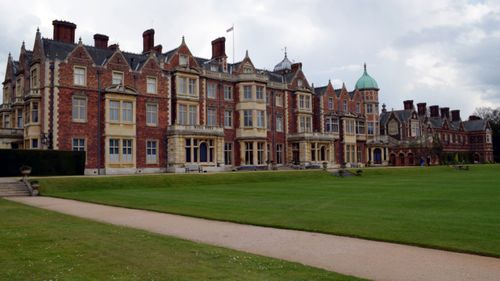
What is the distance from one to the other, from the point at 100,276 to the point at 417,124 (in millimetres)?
77103

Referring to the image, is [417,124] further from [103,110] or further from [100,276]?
[100,276]

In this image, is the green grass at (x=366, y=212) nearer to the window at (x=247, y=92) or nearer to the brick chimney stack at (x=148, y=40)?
the brick chimney stack at (x=148, y=40)

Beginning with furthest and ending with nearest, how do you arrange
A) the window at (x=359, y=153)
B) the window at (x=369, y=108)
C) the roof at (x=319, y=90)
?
the window at (x=369, y=108) < the window at (x=359, y=153) < the roof at (x=319, y=90)

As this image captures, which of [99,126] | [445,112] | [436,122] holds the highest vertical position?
[445,112]

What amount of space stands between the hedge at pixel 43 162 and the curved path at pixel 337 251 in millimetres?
19792

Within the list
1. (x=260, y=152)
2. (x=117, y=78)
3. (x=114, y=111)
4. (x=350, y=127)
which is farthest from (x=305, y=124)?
(x=114, y=111)

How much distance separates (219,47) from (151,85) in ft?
35.5

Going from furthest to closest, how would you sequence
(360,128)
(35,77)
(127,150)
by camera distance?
(360,128) < (127,150) < (35,77)

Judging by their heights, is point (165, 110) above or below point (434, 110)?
below

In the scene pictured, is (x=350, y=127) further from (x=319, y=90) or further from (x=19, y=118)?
(x=19, y=118)

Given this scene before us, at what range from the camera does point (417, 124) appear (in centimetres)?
7788

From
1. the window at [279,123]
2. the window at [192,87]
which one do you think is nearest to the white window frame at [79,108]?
the window at [192,87]

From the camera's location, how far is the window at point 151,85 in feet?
134

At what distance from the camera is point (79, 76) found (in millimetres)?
37156
